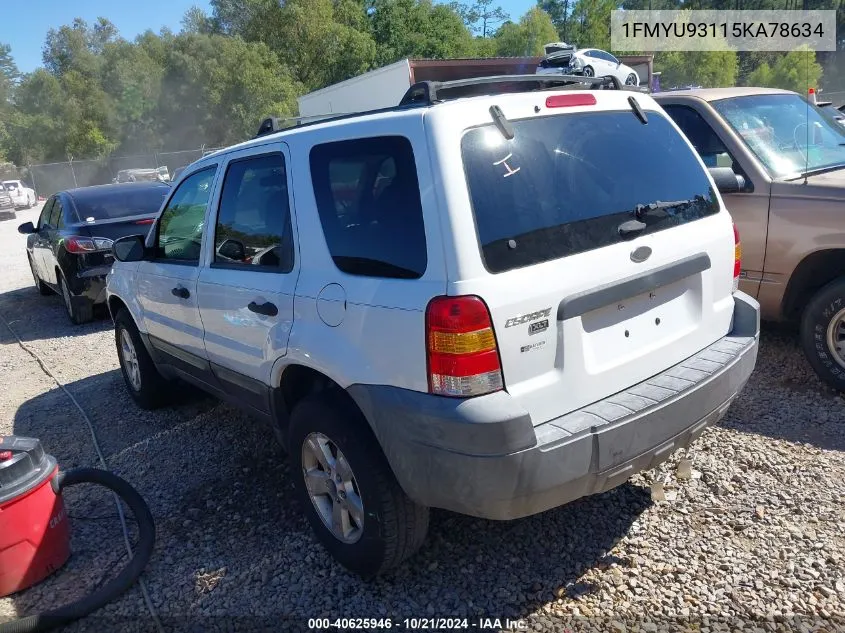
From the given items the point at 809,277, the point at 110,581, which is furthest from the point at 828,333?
the point at 110,581

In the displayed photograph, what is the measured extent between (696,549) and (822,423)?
5.16 ft

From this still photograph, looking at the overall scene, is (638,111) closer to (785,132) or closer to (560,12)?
(785,132)

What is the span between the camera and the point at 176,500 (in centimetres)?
375

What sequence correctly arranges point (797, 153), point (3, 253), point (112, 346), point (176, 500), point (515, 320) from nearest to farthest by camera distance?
point (515, 320) → point (176, 500) → point (797, 153) → point (112, 346) → point (3, 253)

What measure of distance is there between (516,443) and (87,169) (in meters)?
49.4

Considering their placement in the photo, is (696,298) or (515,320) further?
(696,298)

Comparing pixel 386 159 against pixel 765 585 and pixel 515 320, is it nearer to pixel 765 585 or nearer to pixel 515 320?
pixel 515 320

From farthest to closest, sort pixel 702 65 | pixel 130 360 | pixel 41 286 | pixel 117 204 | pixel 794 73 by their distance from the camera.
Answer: pixel 702 65
pixel 794 73
pixel 41 286
pixel 117 204
pixel 130 360

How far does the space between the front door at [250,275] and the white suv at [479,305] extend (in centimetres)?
2

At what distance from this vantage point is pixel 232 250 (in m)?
3.45

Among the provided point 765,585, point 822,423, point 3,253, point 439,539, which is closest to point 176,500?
point 439,539

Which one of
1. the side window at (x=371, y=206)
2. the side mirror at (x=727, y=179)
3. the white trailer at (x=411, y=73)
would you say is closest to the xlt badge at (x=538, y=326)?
the side window at (x=371, y=206)

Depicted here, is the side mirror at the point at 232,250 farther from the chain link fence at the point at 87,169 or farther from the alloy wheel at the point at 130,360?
the chain link fence at the point at 87,169

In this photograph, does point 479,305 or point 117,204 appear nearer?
point 479,305
